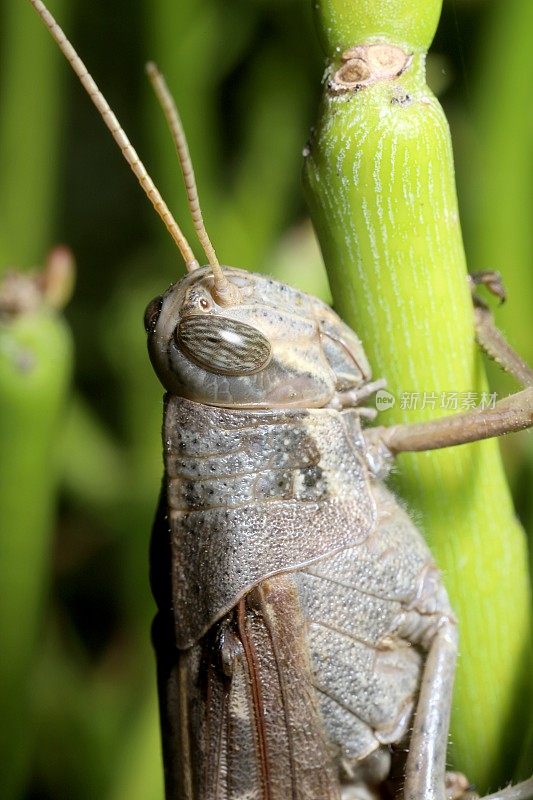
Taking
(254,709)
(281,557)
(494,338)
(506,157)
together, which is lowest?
(254,709)

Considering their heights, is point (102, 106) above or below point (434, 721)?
above

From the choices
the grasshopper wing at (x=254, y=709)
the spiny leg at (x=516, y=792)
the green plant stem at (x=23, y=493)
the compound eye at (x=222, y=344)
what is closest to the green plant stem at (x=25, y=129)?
the green plant stem at (x=23, y=493)

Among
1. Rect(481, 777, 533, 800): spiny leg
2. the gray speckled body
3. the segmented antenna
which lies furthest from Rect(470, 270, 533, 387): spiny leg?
Rect(481, 777, 533, 800): spiny leg

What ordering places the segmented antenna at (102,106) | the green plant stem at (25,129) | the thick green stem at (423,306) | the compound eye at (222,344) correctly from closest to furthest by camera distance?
the thick green stem at (423,306) < the segmented antenna at (102,106) < the compound eye at (222,344) < the green plant stem at (25,129)

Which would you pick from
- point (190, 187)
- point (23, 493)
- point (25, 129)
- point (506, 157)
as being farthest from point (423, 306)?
point (25, 129)

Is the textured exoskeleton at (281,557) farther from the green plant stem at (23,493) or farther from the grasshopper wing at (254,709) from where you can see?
the green plant stem at (23,493)

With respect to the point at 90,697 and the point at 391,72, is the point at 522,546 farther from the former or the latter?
the point at 90,697

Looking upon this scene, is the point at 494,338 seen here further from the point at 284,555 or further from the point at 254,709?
the point at 254,709

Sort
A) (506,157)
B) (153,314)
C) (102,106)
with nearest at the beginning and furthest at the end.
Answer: (102,106), (153,314), (506,157)

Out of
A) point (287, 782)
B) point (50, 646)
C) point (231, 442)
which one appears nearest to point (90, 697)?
point (50, 646)
